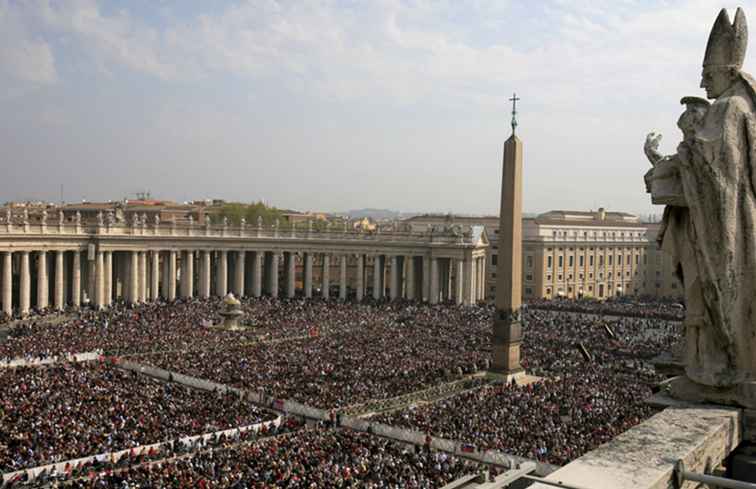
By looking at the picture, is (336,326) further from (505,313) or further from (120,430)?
(120,430)

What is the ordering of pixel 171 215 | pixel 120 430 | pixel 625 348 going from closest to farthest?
1. pixel 120 430
2. pixel 625 348
3. pixel 171 215

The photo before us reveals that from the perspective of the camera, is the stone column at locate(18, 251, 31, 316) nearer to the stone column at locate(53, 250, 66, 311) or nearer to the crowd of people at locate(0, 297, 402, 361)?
the stone column at locate(53, 250, 66, 311)

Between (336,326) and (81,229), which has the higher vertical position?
(81,229)

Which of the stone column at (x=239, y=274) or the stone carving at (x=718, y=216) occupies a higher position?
the stone carving at (x=718, y=216)

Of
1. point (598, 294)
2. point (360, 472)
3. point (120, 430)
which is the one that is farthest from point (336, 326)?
point (598, 294)

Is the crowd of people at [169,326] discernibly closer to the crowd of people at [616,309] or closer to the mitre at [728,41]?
the crowd of people at [616,309]

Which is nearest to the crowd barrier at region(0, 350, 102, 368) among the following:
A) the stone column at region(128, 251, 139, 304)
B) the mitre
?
the stone column at region(128, 251, 139, 304)

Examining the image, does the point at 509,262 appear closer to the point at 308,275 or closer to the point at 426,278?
the point at 426,278

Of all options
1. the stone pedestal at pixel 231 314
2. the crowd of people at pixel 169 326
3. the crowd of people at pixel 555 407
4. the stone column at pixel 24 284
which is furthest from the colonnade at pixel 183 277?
the crowd of people at pixel 555 407
